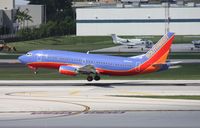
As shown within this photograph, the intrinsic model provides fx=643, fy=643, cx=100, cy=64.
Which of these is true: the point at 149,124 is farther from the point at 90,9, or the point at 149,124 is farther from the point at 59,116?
the point at 90,9

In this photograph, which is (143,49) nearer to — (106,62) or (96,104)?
(106,62)

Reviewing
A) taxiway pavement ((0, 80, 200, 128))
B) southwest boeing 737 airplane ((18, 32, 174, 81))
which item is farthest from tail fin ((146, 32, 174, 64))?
taxiway pavement ((0, 80, 200, 128))

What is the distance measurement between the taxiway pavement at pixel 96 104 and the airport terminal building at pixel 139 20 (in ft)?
427

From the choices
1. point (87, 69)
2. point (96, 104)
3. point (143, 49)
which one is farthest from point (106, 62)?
point (143, 49)

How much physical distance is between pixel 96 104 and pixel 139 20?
497 feet

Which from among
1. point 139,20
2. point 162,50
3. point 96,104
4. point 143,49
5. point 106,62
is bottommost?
point 143,49

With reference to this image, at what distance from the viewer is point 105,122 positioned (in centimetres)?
3466

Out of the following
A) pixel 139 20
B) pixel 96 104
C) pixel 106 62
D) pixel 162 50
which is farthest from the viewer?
pixel 139 20

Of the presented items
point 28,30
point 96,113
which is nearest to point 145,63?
point 96,113

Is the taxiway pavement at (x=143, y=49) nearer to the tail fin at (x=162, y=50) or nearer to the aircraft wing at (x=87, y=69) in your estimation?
the aircraft wing at (x=87, y=69)

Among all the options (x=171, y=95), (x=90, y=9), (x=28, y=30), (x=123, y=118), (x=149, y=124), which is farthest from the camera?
(x=90, y=9)

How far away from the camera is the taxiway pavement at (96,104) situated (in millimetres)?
34969

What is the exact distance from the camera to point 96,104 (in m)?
44.0

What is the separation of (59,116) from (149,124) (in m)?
6.49
